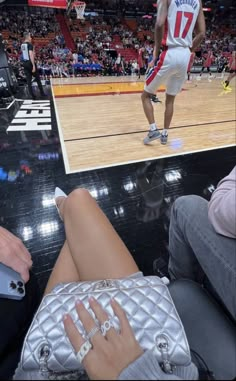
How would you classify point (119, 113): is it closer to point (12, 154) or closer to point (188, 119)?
point (188, 119)

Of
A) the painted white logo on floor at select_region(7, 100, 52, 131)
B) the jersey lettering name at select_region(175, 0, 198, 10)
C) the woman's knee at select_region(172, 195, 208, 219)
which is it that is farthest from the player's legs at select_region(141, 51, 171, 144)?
the woman's knee at select_region(172, 195, 208, 219)

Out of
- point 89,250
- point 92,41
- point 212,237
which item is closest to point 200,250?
point 212,237

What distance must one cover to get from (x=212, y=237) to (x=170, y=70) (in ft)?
6.86

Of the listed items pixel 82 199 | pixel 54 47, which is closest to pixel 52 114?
pixel 82 199

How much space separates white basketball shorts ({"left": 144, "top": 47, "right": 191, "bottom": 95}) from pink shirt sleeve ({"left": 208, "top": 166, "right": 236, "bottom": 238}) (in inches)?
78.1

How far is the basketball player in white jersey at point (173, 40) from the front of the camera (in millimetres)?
2131

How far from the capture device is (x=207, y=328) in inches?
23.8

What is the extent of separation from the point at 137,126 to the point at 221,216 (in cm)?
281

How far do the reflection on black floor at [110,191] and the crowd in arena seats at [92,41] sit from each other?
6.27 m

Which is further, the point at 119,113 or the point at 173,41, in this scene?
the point at 119,113

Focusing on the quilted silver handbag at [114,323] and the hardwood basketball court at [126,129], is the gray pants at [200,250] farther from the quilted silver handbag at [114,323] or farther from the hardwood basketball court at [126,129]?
the hardwood basketball court at [126,129]

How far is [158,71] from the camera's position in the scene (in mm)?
2377

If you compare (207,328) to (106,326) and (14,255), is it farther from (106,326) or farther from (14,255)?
(14,255)

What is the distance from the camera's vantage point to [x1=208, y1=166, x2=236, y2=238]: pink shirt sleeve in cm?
64
